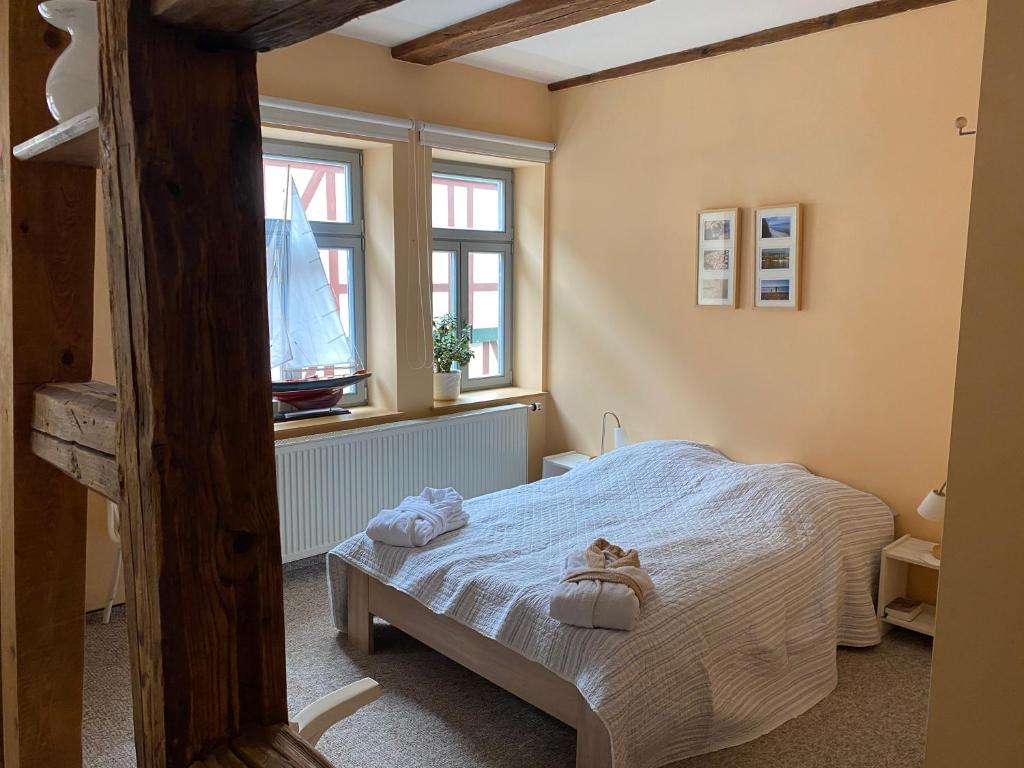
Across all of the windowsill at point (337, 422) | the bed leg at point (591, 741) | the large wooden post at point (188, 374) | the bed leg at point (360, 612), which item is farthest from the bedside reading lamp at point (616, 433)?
the large wooden post at point (188, 374)

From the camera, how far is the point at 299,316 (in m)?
3.90

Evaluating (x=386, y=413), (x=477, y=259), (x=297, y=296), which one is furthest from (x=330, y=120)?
(x=386, y=413)

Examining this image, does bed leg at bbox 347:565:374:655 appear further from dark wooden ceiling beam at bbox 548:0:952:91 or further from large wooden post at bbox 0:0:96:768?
dark wooden ceiling beam at bbox 548:0:952:91

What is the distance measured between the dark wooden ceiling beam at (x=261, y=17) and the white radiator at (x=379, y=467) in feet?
9.42

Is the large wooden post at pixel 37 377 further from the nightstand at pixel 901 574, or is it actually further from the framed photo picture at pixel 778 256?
the framed photo picture at pixel 778 256

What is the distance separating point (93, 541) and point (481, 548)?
5.64 ft

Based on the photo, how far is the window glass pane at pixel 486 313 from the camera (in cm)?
488

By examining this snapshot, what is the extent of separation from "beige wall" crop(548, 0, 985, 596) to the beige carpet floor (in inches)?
30.5

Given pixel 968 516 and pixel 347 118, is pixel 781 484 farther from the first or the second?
pixel 347 118

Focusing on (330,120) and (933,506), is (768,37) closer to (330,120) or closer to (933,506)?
(330,120)

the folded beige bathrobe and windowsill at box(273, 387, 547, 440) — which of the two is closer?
the folded beige bathrobe

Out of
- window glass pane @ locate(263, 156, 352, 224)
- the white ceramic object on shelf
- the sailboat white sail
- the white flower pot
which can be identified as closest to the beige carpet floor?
the sailboat white sail

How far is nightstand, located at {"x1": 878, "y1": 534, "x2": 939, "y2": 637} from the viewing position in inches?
122

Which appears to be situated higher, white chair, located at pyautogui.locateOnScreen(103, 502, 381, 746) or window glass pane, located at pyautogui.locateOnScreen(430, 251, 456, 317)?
window glass pane, located at pyautogui.locateOnScreen(430, 251, 456, 317)
